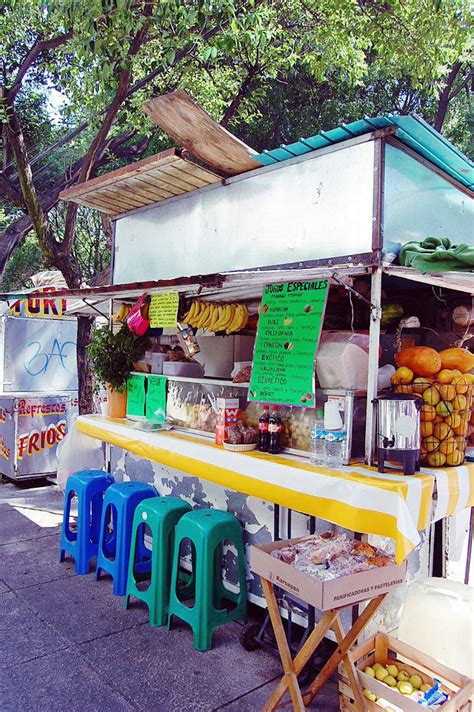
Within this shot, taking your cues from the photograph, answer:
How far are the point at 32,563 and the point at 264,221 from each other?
3.62m

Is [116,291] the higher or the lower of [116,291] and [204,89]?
the lower

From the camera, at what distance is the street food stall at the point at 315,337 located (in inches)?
118

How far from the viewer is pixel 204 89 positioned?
7652mm

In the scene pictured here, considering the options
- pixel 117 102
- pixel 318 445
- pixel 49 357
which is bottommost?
pixel 318 445

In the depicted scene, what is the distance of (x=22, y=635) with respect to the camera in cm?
356

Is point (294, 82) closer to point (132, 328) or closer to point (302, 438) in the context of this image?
point (132, 328)

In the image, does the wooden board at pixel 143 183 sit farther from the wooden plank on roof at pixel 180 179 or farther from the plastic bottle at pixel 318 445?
the plastic bottle at pixel 318 445

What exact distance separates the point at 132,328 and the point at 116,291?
20.7 inches

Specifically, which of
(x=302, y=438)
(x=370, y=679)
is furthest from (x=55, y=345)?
(x=370, y=679)

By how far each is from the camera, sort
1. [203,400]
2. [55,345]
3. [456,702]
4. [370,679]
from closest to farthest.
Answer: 1. [456,702]
2. [370,679]
3. [203,400]
4. [55,345]

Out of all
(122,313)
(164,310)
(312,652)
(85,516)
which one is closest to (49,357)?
(122,313)

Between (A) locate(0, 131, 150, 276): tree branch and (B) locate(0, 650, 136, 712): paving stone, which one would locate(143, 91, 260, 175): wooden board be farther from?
(A) locate(0, 131, 150, 276): tree branch

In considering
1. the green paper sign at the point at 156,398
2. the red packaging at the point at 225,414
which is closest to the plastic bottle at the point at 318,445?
the red packaging at the point at 225,414

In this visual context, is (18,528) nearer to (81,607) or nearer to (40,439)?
(40,439)
